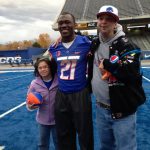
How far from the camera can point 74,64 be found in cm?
304

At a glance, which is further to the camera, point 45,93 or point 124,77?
point 45,93

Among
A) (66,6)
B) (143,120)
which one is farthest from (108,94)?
(66,6)

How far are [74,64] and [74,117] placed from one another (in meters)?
0.60

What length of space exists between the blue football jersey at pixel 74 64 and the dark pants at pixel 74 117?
0.09m

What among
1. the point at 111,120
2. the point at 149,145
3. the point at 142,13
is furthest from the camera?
the point at 142,13

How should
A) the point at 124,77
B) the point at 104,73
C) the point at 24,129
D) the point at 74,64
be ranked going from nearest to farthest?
→ the point at 124,77, the point at 104,73, the point at 74,64, the point at 24,129

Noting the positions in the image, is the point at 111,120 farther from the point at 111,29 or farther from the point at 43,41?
the point at 43,41

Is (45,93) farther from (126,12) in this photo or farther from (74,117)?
(126,12)

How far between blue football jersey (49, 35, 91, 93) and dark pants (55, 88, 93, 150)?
0.30ft

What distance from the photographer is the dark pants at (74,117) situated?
3.07 meters

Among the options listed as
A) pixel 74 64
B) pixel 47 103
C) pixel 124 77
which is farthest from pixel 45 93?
pixel 124 77

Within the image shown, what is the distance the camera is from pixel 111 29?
8.72ft

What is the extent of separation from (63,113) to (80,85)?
37 centimetres

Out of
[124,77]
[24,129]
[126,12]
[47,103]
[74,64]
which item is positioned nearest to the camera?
[124,77]
